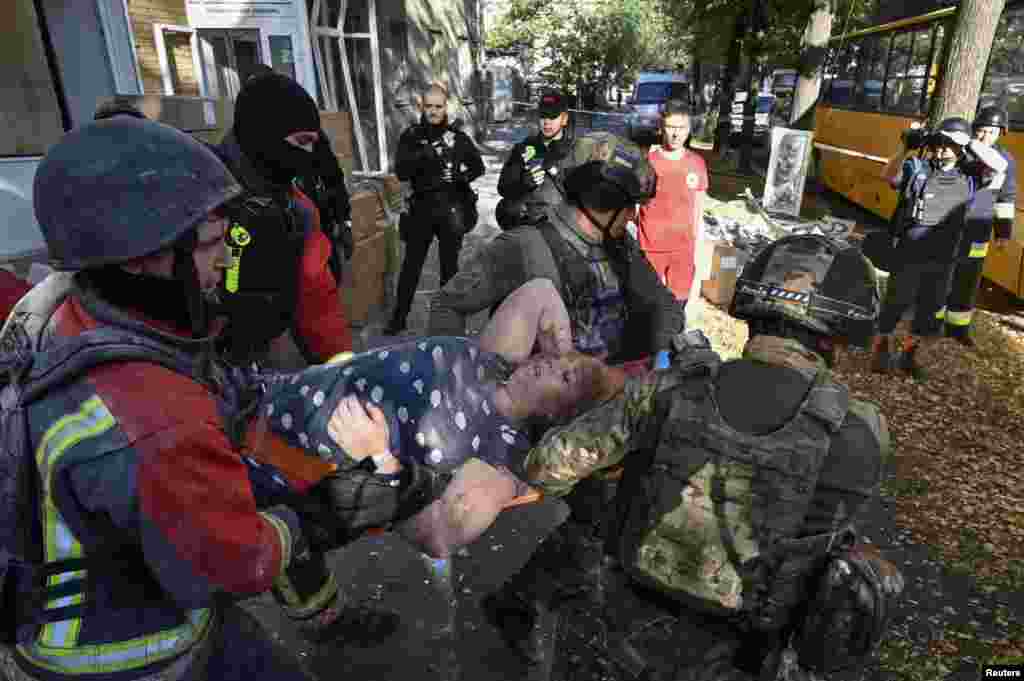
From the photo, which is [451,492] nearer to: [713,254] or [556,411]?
[556,411]

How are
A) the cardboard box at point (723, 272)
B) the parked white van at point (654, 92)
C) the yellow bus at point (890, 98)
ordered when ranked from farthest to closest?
the parked white van at point (654, 92) → the yellow bus at point (890, 98) → the cardboard box at point (723, 272)

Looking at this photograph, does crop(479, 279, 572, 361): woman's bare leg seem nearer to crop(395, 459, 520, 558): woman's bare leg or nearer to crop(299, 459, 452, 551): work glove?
crop(395, 459, 520, 558): woman's bare leg

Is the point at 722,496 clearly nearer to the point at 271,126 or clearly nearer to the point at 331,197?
the point at 271,126

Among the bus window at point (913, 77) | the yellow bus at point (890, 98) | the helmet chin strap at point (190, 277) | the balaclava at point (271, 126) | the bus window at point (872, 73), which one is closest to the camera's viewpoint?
the helmet chin strap at point (190, 277)

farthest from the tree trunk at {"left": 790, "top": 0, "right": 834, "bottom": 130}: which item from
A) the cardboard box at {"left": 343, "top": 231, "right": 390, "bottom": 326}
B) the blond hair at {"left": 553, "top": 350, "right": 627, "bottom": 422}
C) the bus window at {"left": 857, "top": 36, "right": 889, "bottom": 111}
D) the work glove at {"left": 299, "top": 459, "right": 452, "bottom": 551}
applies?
the work glove at {"left": 299, "top": 459, "right": 452, "bottom": 551}

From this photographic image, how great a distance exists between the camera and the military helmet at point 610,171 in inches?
92.4

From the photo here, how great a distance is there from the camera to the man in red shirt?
468cm

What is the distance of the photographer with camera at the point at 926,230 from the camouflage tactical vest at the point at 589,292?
3.96 m

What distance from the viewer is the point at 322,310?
2896 millimetres

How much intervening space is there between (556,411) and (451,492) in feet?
1.28

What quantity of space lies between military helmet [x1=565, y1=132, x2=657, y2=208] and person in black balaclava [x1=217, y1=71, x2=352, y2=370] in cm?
122

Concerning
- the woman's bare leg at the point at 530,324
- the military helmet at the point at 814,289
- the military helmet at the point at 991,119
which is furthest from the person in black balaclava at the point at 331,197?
the military helmet at the point at 991,119

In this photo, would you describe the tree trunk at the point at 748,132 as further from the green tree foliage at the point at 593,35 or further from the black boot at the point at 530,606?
the green tree foliage at the point at 593,35

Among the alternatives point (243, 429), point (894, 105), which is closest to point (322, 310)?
point (243, 429)
